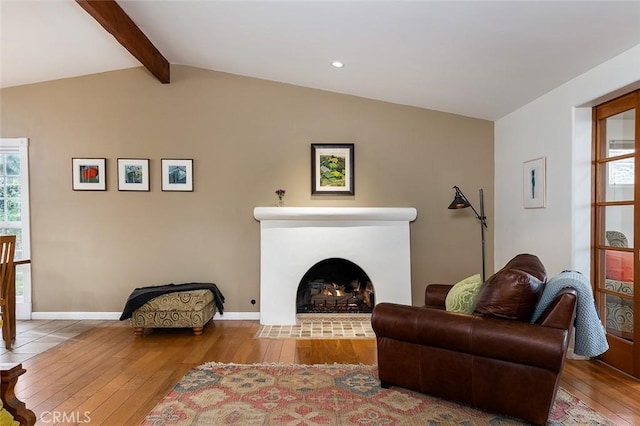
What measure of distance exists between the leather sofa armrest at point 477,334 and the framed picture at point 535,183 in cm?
187

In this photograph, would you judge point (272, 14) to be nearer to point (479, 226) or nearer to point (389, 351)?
point (389, 351)

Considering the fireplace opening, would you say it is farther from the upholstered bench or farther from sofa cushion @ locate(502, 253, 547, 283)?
sofa cushion @ locate(502, 253, 547, 283)

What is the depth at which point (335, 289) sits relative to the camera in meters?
4.63

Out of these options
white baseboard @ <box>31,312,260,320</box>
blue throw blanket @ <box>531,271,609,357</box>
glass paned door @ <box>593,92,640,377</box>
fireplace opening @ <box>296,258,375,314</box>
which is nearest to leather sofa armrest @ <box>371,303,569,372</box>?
blue throw blanket @ <box>531,271,609,357</box>

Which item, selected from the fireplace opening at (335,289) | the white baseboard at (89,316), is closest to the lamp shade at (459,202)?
the fireplace opening at (335,289)

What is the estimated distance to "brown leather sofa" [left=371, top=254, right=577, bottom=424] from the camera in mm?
2062

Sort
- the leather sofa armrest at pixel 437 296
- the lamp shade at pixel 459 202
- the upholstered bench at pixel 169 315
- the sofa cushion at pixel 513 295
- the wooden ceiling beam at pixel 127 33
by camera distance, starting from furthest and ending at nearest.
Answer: the lamp shade at pixel 459 202 < the upholstered bench at pixel 169 315 < the leather sofa armrest at pixel 437 296 < the wooden ceiling beam at pixel 127 33 < the sofa cushion at pixel 513 295

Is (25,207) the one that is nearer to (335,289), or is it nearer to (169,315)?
(169,315)

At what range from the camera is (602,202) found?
121 inches

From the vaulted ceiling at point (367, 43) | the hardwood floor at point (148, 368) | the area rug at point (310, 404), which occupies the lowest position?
the hardwood floor at point (148, 368)

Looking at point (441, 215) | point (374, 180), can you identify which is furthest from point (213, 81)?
point (441, 215)

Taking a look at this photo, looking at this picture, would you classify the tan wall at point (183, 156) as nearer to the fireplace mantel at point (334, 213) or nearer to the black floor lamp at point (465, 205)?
the fireplace mantel at point (334, 213)

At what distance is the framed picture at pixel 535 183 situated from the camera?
11.5 feet

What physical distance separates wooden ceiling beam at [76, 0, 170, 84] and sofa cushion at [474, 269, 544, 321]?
3.49 meters
